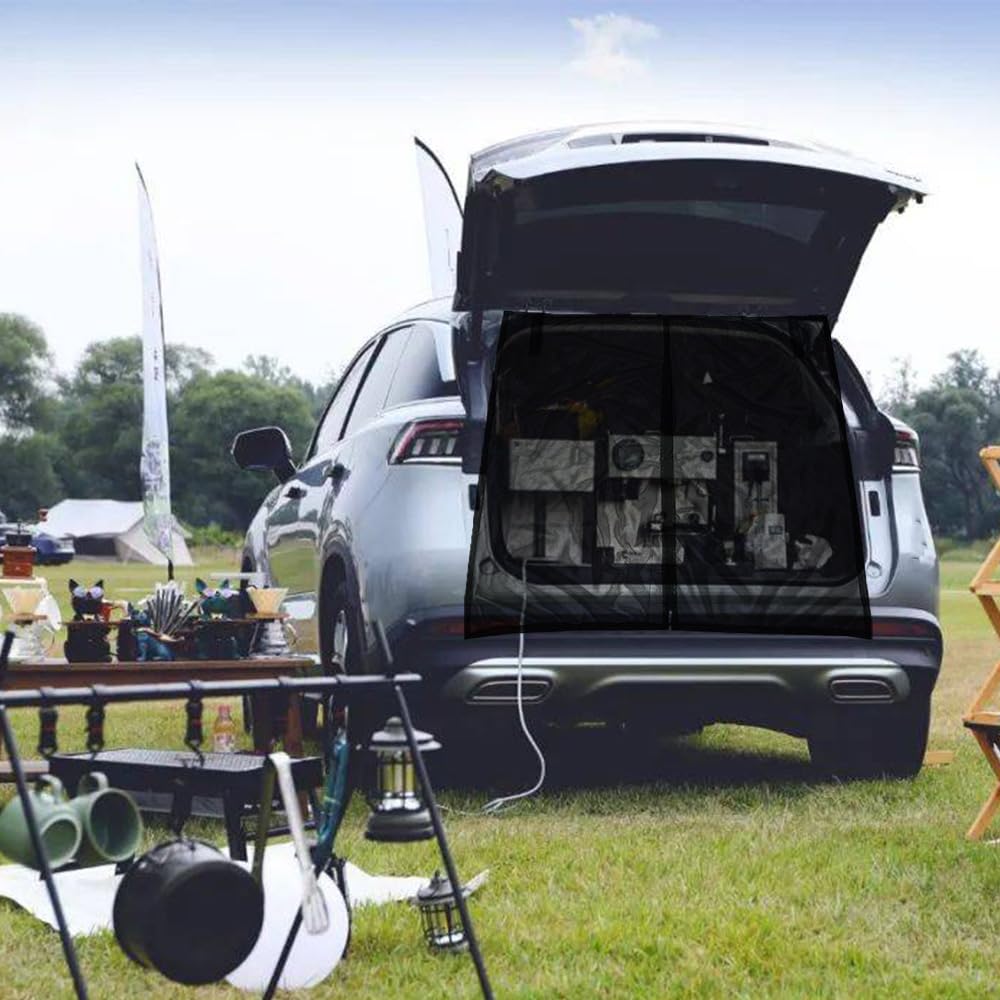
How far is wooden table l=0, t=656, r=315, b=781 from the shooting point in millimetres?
5969

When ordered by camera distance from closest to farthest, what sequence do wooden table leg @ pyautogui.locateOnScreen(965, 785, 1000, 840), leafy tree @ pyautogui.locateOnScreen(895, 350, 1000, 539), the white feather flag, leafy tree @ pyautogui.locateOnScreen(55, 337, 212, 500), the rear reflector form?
wooden table leg @ pyautogui.locateOnScreen(965, 785, 1000, 840)
the rear reflector
the white feather flag
leafy tree @ pyautogui.locateOnScreen(895, 350, 1000, 539)
leafy tree @ pyautogui.locateOnScreen(55, 337, 212, 500)

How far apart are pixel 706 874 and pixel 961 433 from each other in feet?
216

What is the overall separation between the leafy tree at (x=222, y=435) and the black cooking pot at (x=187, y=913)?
62964mm

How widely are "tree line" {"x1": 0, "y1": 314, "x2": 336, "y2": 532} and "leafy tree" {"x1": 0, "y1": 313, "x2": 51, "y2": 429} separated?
0.15 feet

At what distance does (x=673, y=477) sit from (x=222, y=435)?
231ft

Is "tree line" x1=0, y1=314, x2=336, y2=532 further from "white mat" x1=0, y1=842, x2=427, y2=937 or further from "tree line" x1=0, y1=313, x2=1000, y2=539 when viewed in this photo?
"white mat" x1=0, y1=842, x2=427, y2=937

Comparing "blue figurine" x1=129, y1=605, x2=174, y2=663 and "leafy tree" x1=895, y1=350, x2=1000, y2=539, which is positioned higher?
"blue figurine" x1=129, y1=605, x2=174, y2=663

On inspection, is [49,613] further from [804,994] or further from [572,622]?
[804,994]

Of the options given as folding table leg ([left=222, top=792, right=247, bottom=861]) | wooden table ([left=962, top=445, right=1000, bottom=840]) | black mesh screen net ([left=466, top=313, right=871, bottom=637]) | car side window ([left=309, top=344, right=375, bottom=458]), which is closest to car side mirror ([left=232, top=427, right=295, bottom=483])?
car side window ([left=309, top=344, right=375, bottom=458])

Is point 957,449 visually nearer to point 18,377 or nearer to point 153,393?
point 18,377

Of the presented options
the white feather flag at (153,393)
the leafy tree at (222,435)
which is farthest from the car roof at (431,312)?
the leafy tree at (222,435)

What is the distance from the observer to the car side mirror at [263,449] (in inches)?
275

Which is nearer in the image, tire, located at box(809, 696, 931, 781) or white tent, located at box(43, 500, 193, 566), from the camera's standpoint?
tire, located at box(809, 696, 931, 781)

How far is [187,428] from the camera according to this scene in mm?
74375
